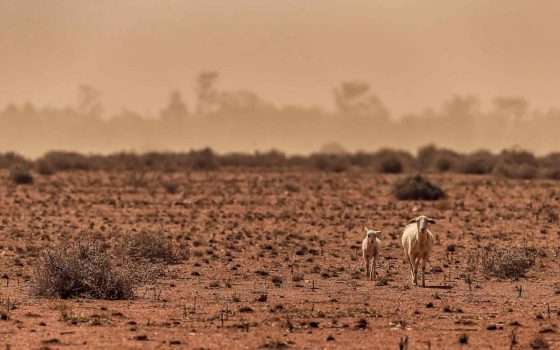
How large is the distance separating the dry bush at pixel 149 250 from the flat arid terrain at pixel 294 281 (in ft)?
1.47

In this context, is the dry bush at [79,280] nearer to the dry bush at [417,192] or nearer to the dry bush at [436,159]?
the dry bush at [417,192]

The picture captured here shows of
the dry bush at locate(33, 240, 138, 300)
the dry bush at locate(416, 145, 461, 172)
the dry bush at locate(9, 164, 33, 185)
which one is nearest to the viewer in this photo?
the dry bush at locate(33, 240, 138, 300)

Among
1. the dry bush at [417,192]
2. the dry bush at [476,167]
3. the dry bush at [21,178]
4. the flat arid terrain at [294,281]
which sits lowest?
the flat arid terrain at [294,281]

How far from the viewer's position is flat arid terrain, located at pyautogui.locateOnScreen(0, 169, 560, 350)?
48.1 ft

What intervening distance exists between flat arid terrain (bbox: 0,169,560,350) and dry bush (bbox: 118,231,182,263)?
Result: 45cm

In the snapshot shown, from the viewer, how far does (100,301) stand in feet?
59.2

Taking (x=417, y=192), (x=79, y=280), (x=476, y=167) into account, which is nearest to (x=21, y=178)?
(x=417, y=192)

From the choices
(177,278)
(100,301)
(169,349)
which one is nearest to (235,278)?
(177,278)

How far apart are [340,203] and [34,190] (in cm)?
1928

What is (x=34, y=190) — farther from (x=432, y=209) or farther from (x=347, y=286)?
(x=347, y=286)

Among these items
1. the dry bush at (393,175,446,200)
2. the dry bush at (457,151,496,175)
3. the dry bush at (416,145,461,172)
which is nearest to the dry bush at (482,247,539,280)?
the dry bush at (393,175,446,200)

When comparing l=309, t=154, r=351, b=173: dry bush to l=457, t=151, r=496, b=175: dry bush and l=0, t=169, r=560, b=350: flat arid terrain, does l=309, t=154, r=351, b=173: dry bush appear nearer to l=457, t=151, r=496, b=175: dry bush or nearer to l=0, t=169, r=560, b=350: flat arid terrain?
l=457, t=151, r=496, b=175: dry bush

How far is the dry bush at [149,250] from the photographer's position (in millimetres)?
24672

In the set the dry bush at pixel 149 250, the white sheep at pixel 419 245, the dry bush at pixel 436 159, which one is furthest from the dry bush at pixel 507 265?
the dry bush at pixel 436 159
